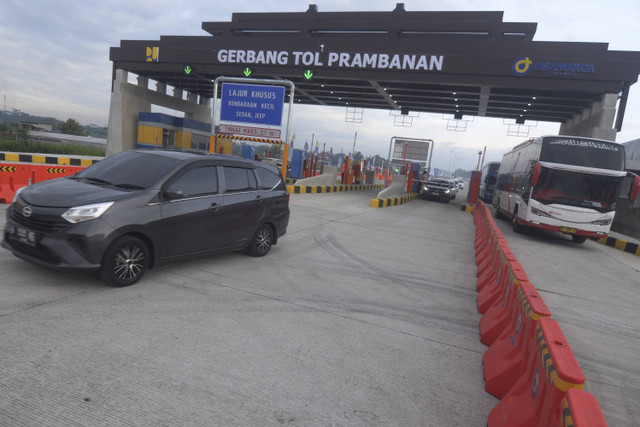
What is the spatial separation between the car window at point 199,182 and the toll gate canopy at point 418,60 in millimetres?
15742

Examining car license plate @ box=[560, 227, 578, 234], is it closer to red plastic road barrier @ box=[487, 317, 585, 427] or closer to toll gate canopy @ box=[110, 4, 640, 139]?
toll gate canopy @ box=[110, 4, 640, 139]

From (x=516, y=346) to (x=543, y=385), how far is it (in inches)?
42.1

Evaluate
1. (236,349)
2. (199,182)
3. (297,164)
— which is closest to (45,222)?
(199,182)

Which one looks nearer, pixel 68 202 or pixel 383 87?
pixel 68 202

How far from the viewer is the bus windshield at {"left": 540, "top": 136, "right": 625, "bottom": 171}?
11.4 meters

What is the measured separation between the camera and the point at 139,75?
27984 millimetres

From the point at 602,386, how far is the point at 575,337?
50.7 inches

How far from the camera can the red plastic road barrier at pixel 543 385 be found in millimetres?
2008

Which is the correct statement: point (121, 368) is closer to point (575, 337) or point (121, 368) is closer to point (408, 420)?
point (408, 420)

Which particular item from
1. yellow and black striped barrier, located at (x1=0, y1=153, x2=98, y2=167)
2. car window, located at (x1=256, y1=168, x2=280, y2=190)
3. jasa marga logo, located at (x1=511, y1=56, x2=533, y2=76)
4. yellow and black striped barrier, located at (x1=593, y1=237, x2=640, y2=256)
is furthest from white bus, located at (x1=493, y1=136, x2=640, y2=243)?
yellow and black striped barrier, located at (x1=0, y1=153, x2=98, y2=167)

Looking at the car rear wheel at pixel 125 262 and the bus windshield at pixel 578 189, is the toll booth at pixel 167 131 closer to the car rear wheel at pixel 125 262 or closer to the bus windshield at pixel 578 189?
the bus windshield at pixel 578 189

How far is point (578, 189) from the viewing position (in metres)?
11.5

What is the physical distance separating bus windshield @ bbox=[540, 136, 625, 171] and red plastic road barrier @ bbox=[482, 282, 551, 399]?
33.1 ft

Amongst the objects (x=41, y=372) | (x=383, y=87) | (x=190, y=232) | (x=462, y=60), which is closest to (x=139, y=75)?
(x=383, y=87)
